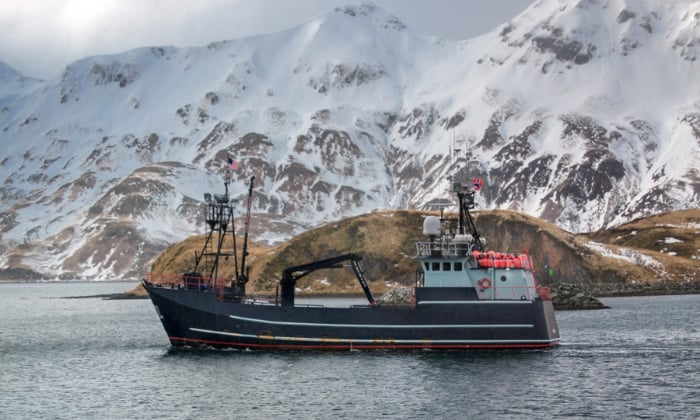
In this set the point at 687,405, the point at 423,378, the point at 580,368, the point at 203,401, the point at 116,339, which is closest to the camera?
the point at 687,405

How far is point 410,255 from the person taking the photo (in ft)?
563

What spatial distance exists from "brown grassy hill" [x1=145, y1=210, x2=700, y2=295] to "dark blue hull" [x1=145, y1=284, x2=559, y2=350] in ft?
312

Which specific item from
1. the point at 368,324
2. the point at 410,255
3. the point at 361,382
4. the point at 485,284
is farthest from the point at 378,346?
the point at 410,255

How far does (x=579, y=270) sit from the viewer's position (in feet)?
553

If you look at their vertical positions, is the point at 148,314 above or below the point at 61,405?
above

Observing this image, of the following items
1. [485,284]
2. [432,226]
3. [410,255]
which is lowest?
[485,284]

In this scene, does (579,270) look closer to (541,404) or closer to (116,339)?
(116,339)

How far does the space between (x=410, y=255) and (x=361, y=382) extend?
380 ft

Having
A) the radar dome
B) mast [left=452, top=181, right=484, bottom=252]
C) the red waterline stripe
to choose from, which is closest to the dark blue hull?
the red waterline stripe

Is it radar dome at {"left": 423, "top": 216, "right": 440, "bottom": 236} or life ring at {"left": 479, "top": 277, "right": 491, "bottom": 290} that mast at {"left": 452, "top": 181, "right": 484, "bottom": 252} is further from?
life ring at {"left": 479, "top": 277, "right": 491, "bottom": 290}

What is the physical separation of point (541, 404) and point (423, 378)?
30.8 ft

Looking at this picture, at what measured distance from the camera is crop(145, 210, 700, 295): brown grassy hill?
168 meters

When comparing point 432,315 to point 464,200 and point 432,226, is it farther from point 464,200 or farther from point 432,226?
point 464,200

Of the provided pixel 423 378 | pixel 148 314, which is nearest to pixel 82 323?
pixel 148 314
